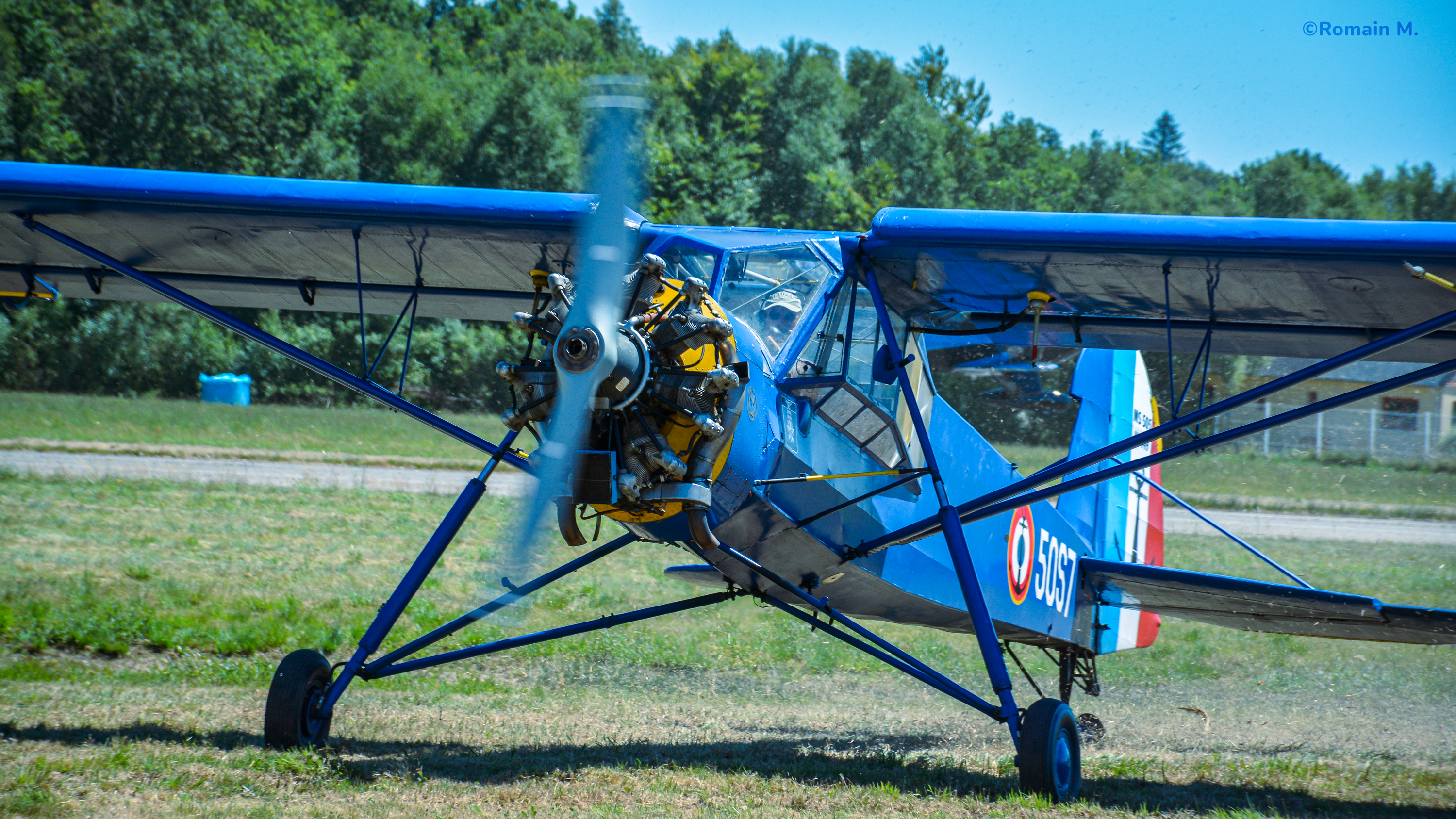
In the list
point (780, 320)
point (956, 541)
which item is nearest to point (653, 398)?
point (780, 320)

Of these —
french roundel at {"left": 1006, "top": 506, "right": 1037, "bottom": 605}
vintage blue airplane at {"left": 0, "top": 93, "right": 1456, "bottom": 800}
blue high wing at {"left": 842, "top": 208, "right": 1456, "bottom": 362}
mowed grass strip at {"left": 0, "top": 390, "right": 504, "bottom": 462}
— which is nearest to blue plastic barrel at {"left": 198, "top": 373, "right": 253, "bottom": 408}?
mowed grass strip at {"left": 0, "top": 390, "right": 504, "bottom": 462}

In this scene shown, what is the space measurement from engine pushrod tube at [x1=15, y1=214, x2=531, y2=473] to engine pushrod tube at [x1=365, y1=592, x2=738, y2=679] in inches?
46.9

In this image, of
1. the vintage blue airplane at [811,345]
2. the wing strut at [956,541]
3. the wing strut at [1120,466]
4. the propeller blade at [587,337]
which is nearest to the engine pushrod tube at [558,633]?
the vintage blue airplane at [811,345]

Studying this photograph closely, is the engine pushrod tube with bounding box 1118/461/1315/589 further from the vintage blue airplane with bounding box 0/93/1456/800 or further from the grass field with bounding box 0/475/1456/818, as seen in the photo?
the grass field with bounding box 0/475/1456/818

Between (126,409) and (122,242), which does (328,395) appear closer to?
(126,409)

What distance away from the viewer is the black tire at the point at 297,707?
5750 millimetres

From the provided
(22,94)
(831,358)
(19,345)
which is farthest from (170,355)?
(831,358)

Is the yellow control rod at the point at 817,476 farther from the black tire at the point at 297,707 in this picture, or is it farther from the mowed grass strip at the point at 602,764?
the black tire at the point at 297,707

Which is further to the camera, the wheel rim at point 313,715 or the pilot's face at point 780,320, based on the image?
the wheel rim at point 313,715

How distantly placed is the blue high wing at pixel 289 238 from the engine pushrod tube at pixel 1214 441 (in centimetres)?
266

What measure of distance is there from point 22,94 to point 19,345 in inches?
389

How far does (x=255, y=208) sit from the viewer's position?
21.7 feet

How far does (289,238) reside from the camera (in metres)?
7.39

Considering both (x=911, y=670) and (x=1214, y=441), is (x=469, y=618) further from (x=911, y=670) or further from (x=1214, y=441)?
(x=1214, y=441)
